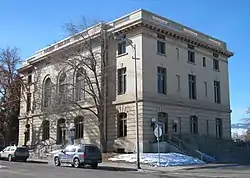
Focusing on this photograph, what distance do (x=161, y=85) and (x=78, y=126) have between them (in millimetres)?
12156

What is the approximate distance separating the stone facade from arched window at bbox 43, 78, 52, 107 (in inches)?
90.5

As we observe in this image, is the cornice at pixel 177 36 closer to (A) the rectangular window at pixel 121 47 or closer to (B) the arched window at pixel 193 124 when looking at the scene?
(A) the rectangular window at pixel 121 47

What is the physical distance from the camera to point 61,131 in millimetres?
50938

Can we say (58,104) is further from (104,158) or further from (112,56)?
(104,158)

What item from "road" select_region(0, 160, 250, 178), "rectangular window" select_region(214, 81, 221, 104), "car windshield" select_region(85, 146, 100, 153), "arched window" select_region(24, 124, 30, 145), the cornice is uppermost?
the cornice

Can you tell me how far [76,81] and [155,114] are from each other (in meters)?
12.6

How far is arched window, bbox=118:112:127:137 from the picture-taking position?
134ft

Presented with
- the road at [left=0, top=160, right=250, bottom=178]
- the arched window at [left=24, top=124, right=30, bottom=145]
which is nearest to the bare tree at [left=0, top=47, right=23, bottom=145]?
the arched window at [left=24, top=124, right=30, bottom=145]

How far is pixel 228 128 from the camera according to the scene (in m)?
50.9

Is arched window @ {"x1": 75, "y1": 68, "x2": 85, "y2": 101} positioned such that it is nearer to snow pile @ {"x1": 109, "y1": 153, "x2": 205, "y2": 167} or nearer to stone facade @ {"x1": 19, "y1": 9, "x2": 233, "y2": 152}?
stone facade @ {"x1": 19, "y1": 9, "x2": 233, "y2": 152}

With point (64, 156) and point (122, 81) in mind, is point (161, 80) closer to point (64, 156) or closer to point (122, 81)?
point (122, 81)

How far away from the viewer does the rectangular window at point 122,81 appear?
41.9 m

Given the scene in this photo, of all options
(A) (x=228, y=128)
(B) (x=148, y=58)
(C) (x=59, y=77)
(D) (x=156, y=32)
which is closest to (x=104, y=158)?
(B) (x=148, y=58)

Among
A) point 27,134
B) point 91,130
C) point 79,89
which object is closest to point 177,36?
point 79,89
